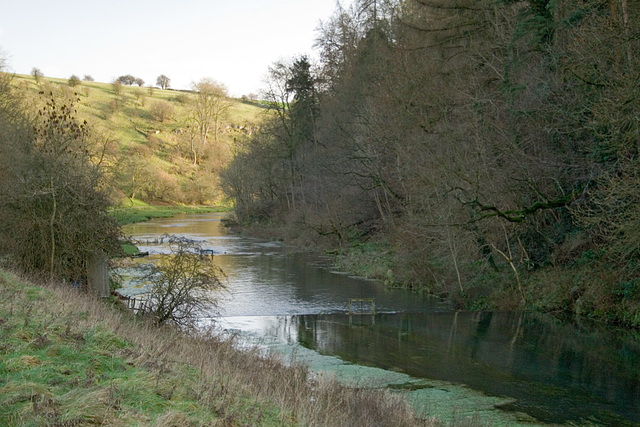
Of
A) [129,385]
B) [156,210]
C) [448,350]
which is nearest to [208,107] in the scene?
[156,210]

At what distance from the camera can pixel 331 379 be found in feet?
39.1

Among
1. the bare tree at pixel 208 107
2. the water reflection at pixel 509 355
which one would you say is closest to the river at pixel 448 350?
the water reflection at pixel 509 355

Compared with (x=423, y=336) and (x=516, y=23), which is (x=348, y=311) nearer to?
(x=423, y=336)

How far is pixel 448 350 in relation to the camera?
17.5m

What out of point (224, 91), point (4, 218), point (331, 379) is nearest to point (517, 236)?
point (331, 379)

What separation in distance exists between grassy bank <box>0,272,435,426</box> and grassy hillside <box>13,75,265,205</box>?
6592 centimetres

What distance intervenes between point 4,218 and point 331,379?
504 inches

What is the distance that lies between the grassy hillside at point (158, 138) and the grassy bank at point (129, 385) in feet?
216

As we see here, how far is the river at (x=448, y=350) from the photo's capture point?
12.6 metres

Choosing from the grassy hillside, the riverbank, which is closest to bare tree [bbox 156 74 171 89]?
the grassy hillside

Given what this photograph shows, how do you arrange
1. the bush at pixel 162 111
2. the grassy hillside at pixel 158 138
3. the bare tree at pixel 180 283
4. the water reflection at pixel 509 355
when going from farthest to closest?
the bush at pixel 162 111 → the grassy hillside at pixel 158 138 → the bare tree at pixel 180 283 → the water reflection at pixel 509 355

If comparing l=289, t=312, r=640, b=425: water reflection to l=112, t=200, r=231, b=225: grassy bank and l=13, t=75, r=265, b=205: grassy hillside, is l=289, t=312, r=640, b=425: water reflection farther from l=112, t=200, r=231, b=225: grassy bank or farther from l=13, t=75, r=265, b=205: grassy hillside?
l=13, t=75, r=265, b=205: grassy hillside

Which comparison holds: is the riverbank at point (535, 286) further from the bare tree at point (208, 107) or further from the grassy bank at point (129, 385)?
the bare tree at point (208, 107)

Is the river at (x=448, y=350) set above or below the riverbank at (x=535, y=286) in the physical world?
below
